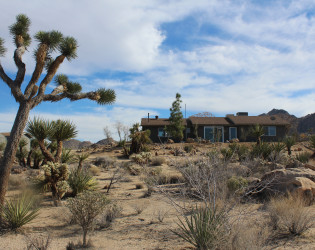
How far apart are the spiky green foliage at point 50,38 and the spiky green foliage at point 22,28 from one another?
488mm

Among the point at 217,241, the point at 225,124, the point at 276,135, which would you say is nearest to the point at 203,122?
the point at 225,124

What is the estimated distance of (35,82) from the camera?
29.0 ft

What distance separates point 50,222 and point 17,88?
3998 mm

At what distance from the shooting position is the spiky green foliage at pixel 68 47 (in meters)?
10.2

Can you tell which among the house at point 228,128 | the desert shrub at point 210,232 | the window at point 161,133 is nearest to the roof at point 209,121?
the house at point 228,128

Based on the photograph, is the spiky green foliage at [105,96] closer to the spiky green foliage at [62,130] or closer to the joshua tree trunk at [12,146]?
the spiky green foliage at [62,130]

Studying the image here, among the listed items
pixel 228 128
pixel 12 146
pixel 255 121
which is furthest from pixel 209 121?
pixel 12 146

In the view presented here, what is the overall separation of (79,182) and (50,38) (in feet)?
17.1

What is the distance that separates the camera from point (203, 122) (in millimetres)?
35344

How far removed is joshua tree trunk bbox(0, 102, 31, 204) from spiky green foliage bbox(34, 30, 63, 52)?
120 inches

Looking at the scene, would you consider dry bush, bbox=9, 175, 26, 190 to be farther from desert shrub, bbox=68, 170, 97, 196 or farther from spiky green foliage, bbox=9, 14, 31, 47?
spiky green foliage, bbox=9, 14, 31, 47

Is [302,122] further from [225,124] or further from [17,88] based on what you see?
[17,88]

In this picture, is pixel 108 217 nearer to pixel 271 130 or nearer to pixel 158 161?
pixel 158 161

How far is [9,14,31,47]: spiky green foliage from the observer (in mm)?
10172
